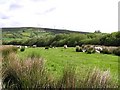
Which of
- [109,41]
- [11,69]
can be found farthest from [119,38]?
[11,69]

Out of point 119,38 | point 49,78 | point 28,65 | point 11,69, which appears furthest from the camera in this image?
point 119,38

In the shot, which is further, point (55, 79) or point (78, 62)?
point (78, 62)

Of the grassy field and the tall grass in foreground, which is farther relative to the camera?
the grassy field

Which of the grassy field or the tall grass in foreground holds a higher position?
the tall grass in foreground

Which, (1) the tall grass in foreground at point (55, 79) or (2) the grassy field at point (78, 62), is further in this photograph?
(2) the grassy field at point (78, 62)

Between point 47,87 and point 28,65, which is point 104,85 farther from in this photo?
point 28,65

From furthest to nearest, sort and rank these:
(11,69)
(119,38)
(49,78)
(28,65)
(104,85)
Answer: (119,38)
(11,69)
(28,65)
(49,78)
(104,85)

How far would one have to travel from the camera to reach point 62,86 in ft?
22.8

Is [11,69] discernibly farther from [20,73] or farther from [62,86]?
[62,86]

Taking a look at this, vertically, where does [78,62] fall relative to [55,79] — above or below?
below

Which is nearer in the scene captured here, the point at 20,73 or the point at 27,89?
the point at 27,89

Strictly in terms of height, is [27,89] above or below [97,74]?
below

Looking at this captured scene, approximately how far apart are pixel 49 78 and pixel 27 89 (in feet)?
2.01

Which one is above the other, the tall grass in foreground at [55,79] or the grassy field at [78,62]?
the tall grass in foreground at [55,79]
